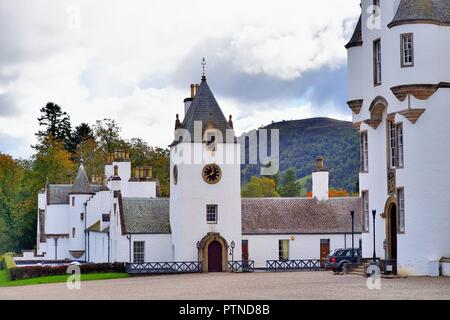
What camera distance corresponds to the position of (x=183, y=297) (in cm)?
3428

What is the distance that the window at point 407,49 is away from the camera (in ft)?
140

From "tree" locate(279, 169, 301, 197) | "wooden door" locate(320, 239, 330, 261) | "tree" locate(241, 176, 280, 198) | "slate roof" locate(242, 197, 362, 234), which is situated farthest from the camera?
"tree" locate(279, 169, 301, 197)

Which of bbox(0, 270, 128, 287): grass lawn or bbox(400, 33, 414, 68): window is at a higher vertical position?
bbox(400, 33, 414, 68): window

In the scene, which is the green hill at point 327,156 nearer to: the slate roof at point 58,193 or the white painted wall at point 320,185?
the slate roof at point 58,193

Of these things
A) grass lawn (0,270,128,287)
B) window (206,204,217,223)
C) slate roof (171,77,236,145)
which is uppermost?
slate roof (171,77,236,145)

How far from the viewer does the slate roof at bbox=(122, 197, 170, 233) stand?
61.4 meters

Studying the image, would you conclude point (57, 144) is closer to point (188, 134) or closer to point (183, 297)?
point (188, 134)

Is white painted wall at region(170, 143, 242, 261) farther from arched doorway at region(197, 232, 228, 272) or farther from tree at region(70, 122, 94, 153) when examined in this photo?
tree at region(70, 122, 94, 153)

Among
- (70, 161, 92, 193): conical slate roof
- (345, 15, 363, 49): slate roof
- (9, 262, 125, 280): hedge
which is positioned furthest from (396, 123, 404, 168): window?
(70, 161, 92, 193): conical slate roof

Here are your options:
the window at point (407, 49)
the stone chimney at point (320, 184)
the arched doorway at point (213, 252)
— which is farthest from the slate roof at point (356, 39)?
the stone chimney at point (320, 184)

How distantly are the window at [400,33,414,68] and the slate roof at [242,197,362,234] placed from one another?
73.3ft

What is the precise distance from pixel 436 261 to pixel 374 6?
13.2 m
